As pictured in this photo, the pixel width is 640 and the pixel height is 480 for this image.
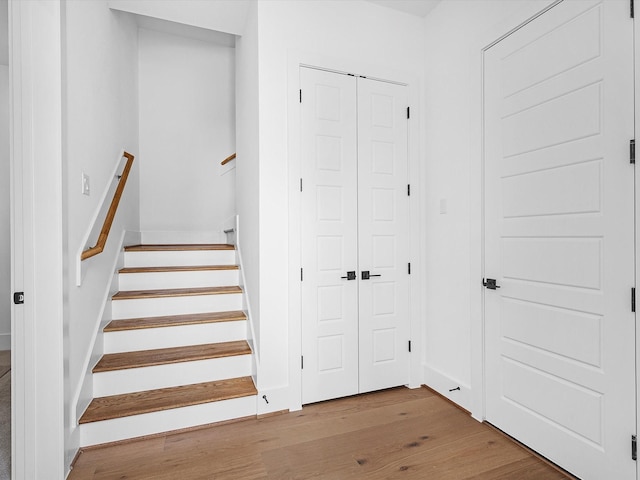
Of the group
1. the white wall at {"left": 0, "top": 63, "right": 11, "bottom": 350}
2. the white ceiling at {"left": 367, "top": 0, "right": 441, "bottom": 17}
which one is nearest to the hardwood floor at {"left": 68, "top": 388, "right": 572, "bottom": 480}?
the white wall at {"left": 0, "top": 63, "right": 11, "bottom": 350}

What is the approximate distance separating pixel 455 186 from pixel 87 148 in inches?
96.3

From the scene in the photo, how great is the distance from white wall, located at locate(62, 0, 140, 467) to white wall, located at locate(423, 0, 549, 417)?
7.76ft

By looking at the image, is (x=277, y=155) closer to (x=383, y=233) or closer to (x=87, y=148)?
(x=383, y=233)

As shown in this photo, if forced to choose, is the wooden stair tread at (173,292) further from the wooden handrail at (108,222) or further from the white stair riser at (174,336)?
the wooden handrail at (108,222)

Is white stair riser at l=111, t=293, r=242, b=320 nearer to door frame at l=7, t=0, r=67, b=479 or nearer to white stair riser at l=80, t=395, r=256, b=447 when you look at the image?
white stair riser at l=80, t=395, r=256, b=447

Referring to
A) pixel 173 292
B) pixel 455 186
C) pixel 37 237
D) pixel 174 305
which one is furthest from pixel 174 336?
pixel 455 186

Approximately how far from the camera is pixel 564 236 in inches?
69.6

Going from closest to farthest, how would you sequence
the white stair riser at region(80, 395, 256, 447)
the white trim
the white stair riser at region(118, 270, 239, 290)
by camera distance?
the white trim, the white stair riser at region(80, 395, 256, 447), the white stair riser at region(118, 270, 239, 290)

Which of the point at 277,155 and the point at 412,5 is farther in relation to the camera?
the point at 412,5

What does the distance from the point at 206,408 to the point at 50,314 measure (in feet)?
3.42

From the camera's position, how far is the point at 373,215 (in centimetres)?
265

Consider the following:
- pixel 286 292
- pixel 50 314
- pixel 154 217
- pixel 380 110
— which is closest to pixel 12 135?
pixel 50 314

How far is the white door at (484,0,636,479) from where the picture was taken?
1.54 m

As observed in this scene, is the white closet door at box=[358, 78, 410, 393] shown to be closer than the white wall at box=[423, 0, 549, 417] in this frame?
No
